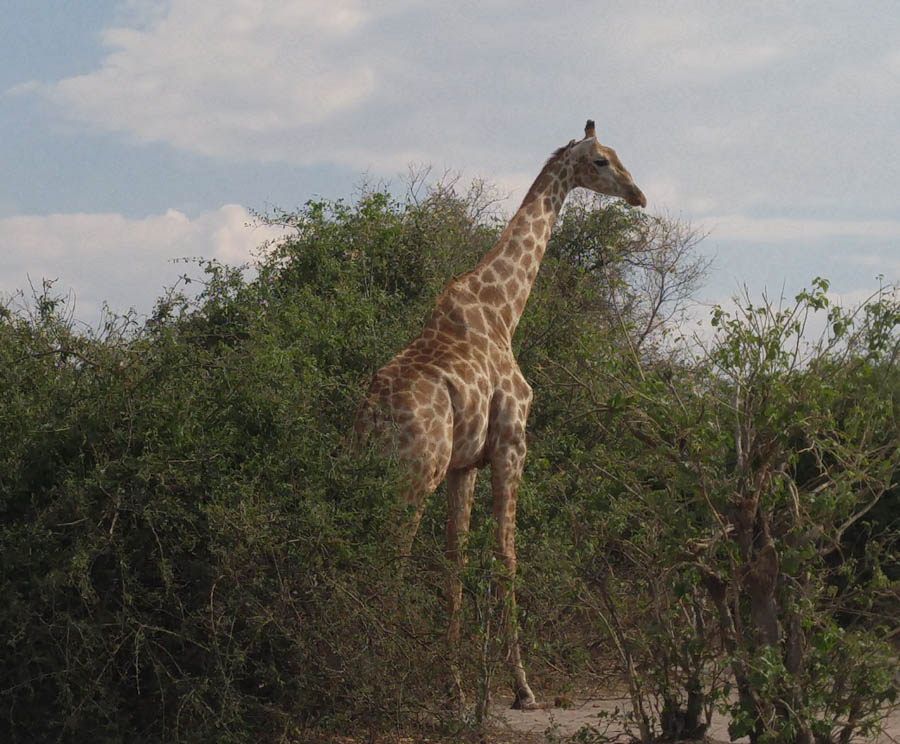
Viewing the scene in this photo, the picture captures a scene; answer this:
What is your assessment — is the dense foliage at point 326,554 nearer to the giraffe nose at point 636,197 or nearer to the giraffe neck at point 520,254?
the giraffe neck at point 520,254

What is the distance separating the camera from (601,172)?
848 cm

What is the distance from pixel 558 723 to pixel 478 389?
2050 millimetres

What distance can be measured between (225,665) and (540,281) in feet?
24.8

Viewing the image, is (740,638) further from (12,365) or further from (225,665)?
(12,365)

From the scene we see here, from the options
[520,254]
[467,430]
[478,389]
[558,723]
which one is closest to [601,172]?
[520,254]

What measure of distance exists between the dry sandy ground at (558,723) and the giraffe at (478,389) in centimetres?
22

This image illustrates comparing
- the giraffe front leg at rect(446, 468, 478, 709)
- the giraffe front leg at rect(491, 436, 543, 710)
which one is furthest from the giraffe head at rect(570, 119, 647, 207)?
the giraffe front leg at rect(446, 468, 478, 709)

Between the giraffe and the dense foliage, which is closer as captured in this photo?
the dense foliage

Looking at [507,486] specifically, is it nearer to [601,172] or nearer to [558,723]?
[558,723]

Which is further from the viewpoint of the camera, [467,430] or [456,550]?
[467,430]

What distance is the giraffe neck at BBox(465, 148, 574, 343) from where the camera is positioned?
25.9 feet

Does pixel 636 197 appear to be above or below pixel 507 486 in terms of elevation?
above

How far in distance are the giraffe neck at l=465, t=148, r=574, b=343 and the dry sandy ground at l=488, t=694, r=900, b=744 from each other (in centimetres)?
249

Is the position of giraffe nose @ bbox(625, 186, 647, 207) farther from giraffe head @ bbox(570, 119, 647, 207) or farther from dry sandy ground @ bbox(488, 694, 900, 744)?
dry sandy ground @ bbox(488, 694, 900, 744)
